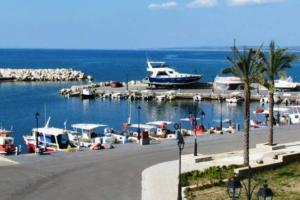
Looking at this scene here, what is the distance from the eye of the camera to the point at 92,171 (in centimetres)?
3228

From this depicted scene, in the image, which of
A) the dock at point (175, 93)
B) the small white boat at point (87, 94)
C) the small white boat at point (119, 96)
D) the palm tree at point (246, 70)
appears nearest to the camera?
the palm tree at point (246, 70)

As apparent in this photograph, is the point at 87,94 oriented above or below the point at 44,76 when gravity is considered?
below

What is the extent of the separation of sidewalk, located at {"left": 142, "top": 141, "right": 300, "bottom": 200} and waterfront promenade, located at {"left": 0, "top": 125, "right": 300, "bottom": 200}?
0.54 metres

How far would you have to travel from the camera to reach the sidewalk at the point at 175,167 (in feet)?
91.5

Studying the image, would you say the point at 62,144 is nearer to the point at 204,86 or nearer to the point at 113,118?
the point at 113,118

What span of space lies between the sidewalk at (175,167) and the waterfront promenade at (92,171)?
1.77 feet

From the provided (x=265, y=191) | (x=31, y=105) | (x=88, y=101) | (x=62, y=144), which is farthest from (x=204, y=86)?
(x=265, y=191)

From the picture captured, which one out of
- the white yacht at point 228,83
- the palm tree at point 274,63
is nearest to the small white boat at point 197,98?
the white yacht at point 228,83

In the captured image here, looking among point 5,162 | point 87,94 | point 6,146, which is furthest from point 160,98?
point 5,162

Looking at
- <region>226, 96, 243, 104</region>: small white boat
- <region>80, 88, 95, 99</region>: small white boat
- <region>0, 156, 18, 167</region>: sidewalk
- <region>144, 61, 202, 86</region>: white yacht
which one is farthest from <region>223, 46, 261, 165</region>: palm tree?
<region>144, 61, 202, 86</region>: white yacht

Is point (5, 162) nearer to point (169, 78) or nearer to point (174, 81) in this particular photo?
point (174, 81)

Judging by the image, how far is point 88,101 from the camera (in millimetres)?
100250

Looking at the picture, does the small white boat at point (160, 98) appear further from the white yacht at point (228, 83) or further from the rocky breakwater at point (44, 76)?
the rocky breakwater at point (44, 76)

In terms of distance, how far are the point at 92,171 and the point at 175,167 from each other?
437 centimetres
